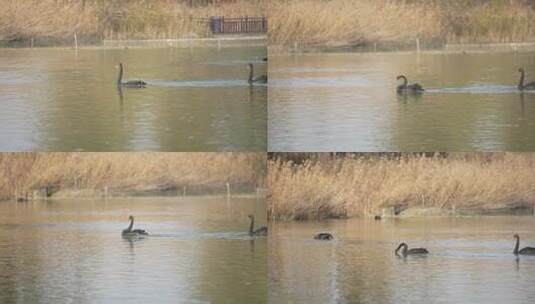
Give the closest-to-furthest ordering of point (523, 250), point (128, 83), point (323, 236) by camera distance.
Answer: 1. point (523, 250)
2. point (323, 236)
3. point (128, 83)

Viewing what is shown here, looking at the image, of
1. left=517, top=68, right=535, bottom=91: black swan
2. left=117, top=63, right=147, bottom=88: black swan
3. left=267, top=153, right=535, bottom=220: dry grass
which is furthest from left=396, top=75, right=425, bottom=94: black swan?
left=117, top=63, right=147, bottom=88: black swan

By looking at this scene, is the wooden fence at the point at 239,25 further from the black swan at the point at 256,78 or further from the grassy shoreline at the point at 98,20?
the black swan at the point at 256,78

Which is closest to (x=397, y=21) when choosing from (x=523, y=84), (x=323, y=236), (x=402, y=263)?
(x=523, y=84)

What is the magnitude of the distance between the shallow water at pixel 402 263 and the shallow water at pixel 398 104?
583mm

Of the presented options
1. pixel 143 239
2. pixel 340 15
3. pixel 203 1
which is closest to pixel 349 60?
pixel 340 15

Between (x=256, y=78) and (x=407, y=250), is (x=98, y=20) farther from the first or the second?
(x=407, y=250)

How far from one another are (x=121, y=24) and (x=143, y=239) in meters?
1.52

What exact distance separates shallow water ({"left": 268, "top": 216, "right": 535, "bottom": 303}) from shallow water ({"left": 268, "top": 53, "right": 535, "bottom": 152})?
23.0 inches

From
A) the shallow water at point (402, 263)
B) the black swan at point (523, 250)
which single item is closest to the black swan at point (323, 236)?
the shallow water at point (402, 263)

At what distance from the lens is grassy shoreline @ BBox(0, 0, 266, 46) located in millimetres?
10164

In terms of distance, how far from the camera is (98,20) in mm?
10219

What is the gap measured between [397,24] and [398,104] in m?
0.57

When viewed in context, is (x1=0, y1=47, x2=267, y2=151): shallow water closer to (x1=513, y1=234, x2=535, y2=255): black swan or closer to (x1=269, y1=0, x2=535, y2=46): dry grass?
(x1=269, y1=0, x2=535, y2=46): dry grass

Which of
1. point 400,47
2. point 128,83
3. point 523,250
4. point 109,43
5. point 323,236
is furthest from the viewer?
point 109,43
